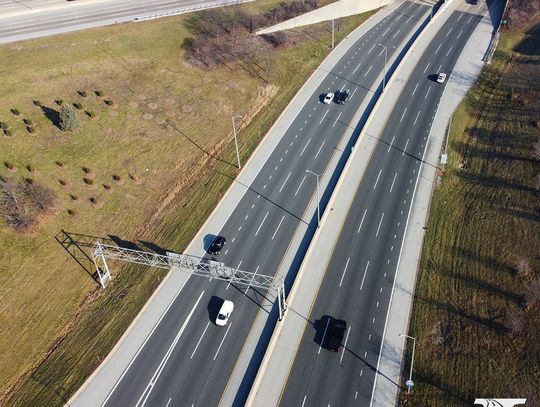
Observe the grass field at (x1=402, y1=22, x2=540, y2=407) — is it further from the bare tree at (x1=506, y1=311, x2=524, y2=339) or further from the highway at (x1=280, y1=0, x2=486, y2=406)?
the highway at (x1=280, y1=0, x2=486, y2=406)

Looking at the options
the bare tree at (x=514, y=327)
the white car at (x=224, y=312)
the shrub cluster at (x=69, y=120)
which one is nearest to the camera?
the bare tree at (x=514, y=327)

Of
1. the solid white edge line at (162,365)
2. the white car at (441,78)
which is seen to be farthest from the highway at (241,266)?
the white car at (441,78)

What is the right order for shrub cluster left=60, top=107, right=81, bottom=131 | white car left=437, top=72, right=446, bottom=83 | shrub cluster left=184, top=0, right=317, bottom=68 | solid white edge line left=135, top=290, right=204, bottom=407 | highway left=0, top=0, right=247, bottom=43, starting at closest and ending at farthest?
solid white edge line left=135, top=290, right=204, bottom=407 → shrub cluster left=60, top=107, right=81, bottom=131 → white car left=437, top=72, right=446, bottom=83 → shrub cluster left=184, top=0, right=317, bottom=68 → highway left=0, top=0, right=247, bottom=43

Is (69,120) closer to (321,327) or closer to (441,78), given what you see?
(321,327)

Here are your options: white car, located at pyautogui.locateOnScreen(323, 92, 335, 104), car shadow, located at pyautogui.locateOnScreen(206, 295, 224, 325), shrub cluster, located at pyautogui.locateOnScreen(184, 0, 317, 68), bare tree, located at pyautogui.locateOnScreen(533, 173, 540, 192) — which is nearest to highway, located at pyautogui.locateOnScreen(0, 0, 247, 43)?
shrub cluster, located at pyautogui.locateOnScreen(184, 0, 317, 68)

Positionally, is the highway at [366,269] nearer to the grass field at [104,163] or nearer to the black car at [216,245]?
the black car at [216,245]

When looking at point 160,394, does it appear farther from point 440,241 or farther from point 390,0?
point 390,0
